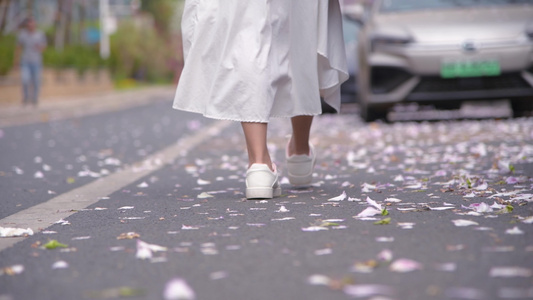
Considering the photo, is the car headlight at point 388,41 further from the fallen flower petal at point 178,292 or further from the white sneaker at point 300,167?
the fallen flower petal at point 178,292

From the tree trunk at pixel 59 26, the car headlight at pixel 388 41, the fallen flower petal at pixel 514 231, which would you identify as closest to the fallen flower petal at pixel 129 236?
the fallen flower petal at pixel 514 231

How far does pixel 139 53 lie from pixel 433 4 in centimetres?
4166

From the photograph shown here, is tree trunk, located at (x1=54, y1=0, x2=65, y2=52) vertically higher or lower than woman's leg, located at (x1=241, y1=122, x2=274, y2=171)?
higher

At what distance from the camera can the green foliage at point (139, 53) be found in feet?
166

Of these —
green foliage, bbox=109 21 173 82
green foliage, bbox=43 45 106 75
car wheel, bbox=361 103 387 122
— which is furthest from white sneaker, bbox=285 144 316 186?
green foliage, bbox=109 21 173 82

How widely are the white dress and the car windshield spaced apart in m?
6.31

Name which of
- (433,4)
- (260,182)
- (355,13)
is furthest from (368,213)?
(433,4)

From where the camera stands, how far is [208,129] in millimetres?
12594

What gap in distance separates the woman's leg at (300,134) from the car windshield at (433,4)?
244 inches

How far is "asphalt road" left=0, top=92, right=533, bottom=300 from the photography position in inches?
108

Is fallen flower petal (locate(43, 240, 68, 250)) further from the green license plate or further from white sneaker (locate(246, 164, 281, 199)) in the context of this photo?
the green license plate

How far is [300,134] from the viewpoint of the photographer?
541 cm

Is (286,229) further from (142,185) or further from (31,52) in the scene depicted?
(31,52)

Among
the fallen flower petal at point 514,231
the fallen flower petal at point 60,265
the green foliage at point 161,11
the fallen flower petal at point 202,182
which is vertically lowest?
the fallen flower petal at point 202,182
